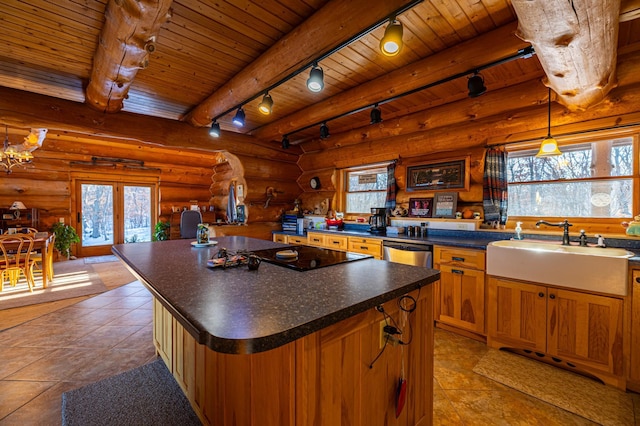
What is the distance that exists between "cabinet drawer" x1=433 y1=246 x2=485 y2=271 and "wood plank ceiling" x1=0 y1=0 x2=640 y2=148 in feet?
5.52

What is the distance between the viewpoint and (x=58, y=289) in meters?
4.17

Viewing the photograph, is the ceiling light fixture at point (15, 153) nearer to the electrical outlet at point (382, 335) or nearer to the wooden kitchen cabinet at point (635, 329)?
the electrical outlet at point (382, 335)

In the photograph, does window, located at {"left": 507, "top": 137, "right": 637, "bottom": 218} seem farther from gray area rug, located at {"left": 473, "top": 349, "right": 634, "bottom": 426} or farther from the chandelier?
the chandelier

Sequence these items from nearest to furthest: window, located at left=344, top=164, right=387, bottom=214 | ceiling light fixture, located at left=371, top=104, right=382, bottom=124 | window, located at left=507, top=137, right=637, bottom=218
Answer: window, located at left=507, top=137, right=637, bottom=218
ceiling light fixture, located at left=371, top=104, right=382, bottom=124
window, located at left=344, top=164, right=387, bottom=214

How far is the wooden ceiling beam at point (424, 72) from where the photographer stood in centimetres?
210

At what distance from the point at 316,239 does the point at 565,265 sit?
117 inches

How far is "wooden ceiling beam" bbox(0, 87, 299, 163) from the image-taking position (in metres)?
2.97

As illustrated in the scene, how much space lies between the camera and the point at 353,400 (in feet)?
3.63

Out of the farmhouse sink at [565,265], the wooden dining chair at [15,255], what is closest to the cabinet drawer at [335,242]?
the farmhouse sink at [565,265]

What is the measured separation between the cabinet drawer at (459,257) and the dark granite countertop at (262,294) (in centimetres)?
150

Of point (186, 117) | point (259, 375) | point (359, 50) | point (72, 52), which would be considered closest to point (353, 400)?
point (259, 375)

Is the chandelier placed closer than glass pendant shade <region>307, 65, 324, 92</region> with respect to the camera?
No

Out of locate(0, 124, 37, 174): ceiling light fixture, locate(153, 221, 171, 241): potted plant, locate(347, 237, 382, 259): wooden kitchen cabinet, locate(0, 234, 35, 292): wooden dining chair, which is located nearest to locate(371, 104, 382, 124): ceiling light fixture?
locate(347, 237, 382, 259): wooden kitchen cabinet

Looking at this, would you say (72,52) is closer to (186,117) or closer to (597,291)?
(186,117)
